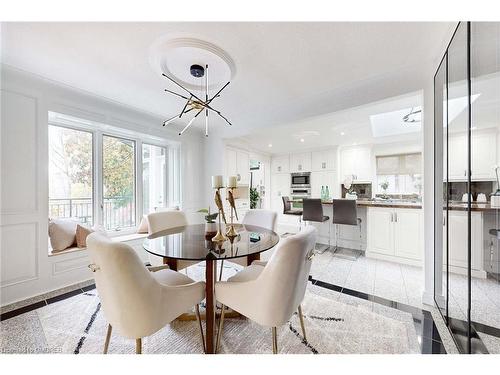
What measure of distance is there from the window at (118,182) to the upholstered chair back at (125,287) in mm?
2470

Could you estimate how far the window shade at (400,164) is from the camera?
5.11 meters

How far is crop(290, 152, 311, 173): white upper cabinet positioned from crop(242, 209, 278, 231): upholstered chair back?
4.03 m

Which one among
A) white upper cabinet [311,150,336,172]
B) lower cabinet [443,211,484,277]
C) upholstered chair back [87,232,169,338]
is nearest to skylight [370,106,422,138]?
white upper cabinet [311,150,336,172]

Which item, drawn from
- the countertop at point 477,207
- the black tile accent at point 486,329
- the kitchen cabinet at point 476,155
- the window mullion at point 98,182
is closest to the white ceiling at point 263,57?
the window mullion at point 98,182

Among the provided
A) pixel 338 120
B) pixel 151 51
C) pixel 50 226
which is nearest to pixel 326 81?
pixel 338 120

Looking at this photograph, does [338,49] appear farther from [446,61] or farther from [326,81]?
[446,61]

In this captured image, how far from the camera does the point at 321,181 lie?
19.6 feet

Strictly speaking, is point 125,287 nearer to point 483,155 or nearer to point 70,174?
point 483,155

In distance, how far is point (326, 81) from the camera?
2371mm

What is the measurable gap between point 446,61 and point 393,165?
4182mm

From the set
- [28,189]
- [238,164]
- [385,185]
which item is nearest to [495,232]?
[238,164]

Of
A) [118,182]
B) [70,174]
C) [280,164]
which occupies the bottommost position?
[118,182]

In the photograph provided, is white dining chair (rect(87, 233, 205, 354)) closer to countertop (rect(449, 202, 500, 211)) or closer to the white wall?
the white wall

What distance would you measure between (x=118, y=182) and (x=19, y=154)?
1218 millimetres
